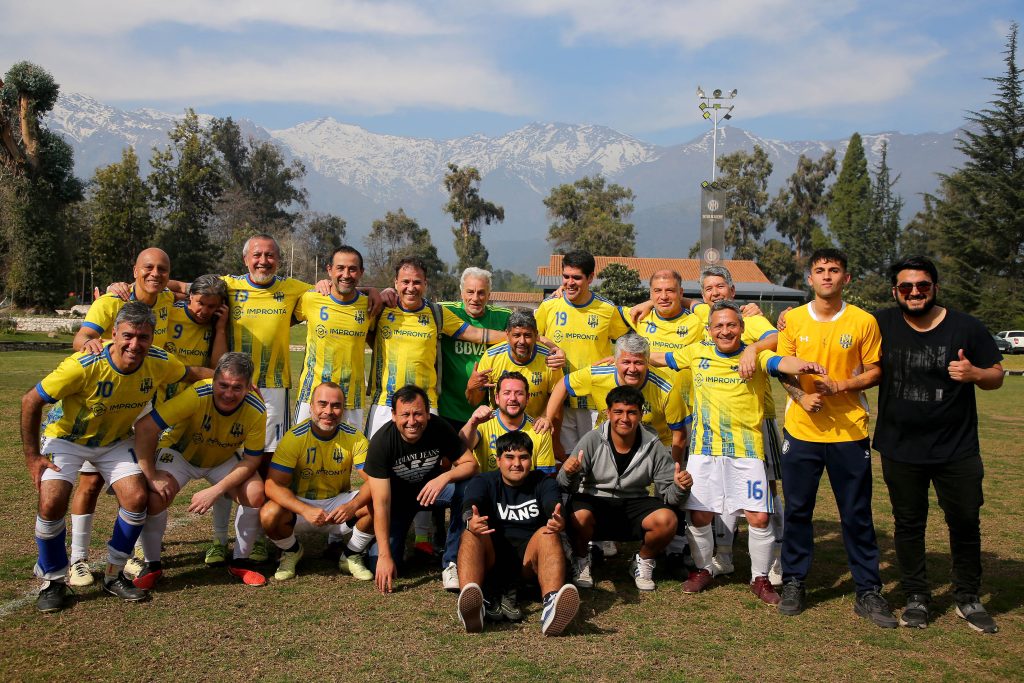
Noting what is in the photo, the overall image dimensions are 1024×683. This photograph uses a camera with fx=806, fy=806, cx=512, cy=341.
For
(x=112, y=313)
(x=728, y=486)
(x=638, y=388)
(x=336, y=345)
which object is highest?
(x=112, y=313)

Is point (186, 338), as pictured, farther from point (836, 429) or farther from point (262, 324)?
point (836, 429)

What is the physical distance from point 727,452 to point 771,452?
61 centimetres

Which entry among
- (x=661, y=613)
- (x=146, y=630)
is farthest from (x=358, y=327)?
(x=661, y=613)

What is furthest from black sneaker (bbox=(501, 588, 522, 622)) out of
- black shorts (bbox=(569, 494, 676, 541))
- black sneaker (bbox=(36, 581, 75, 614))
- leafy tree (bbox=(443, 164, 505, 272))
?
leafy tree (bbox=(443, 164, 505, 272))

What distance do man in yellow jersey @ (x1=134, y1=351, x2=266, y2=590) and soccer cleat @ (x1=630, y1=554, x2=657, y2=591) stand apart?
8.34ft

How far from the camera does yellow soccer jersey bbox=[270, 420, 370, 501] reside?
567cm

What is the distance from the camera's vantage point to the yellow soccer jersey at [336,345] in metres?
6.46

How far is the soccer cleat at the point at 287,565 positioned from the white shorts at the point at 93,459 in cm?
114

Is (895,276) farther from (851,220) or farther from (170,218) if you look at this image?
(851,220)

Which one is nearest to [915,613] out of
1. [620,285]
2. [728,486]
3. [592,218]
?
[728,486]

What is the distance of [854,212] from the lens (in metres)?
70.6

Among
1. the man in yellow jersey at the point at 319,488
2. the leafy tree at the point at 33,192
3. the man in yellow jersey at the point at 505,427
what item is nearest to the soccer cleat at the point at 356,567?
the man in yellow jersey at the point at 319,488

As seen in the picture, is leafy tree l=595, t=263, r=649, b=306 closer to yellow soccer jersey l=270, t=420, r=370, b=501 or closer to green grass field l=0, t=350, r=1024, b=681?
green grass field l=0, t=350, r=1024, b=681

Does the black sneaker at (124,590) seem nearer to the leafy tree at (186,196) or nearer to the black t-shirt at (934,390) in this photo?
the black t-shirt at (934,390)
